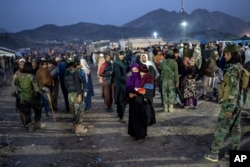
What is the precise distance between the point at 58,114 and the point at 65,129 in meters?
1.85

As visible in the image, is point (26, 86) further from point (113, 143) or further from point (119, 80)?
point (113, 143)

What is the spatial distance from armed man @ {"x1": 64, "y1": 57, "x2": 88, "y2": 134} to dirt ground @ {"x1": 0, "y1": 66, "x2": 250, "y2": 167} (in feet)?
1.02

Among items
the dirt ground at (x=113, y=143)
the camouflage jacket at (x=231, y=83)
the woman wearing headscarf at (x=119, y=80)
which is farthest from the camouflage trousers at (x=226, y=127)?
the woman wearing headscarf at (x=119, y=80)

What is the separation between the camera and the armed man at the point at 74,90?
747 centimetres

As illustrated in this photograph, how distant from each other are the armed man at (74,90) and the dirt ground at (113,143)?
312mm

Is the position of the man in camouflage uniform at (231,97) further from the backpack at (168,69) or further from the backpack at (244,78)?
the backpack at (168,69)

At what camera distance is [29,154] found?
6375mm

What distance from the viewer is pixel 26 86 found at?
7547 millimetres

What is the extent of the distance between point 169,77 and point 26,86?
3.84 meters

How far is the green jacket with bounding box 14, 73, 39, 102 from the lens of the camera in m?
7.53

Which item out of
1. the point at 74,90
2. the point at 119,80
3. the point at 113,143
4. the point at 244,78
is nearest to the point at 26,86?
the point at 74,90

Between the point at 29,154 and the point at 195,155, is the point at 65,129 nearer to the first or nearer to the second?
the point at 29,154

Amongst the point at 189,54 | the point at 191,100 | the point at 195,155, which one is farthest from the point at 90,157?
the point at 189,54

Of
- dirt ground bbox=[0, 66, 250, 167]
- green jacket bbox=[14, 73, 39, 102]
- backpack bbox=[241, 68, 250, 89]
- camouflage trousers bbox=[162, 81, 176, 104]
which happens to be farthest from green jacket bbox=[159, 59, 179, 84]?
backpack bbox=[241, 68, 250, 89]
